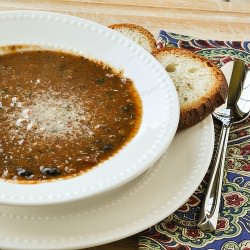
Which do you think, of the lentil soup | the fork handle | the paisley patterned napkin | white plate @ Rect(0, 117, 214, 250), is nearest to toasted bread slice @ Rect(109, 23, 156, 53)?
the lentil soup

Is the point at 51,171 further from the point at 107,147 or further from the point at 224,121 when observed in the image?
the point at 224,121

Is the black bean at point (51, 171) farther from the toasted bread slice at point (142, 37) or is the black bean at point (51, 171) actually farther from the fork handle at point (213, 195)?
the toasted bread slice at point (142, 37)

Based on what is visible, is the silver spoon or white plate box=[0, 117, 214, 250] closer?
white plate box=[0, 117, 214, 250]

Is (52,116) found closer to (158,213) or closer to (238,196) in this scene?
(158,213)

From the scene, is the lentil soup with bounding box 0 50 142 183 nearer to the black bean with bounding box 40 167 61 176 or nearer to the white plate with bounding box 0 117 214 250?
the black bean with bounding box 40 167 61 176

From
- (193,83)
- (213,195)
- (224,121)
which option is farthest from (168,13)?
(213,195)
